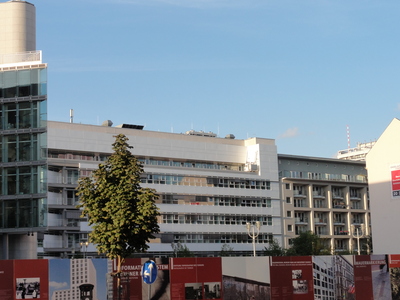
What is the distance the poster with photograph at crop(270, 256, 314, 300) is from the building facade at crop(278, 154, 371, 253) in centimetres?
7805

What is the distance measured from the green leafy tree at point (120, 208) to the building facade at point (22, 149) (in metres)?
28.8

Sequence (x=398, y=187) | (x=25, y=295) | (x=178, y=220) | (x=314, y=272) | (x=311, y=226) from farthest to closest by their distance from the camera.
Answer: (x=311, y=226)
(x=178, y=220)
(x=398, y=187)
(x=314, y=272)
(x=25, y=295)

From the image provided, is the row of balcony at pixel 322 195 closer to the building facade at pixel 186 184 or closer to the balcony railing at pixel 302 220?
the balcony railing at pixel 302 220

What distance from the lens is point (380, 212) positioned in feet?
257

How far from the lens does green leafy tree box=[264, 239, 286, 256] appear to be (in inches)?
4050

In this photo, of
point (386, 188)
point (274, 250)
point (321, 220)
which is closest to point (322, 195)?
point (321, 220)

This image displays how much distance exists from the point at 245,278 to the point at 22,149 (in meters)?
29.2

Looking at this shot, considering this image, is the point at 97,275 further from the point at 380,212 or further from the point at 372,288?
the point at 380,212

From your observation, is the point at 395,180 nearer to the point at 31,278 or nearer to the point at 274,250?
the point at 274,250

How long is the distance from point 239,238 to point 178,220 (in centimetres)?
1164

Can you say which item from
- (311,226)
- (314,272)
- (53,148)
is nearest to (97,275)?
(314,272)

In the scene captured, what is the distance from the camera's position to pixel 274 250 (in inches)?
4058

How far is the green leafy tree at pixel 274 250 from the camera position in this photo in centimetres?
10288

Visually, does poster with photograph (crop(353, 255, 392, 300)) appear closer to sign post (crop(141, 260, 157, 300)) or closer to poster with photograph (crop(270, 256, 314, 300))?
poster with photograph (crop(270, 256, 314, 300))
